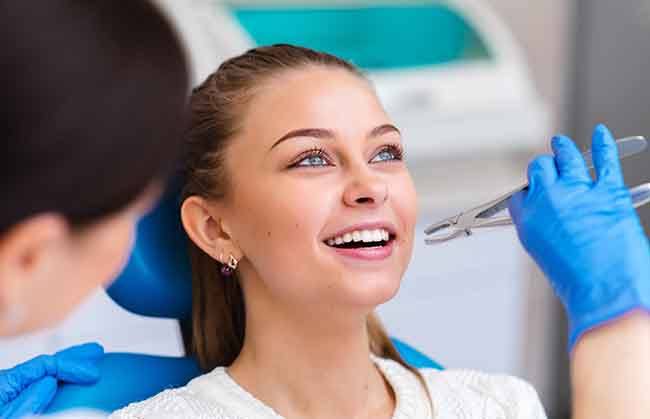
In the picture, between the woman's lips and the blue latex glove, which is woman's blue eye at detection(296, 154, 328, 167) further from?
the blue latex glove

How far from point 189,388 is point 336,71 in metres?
0.48

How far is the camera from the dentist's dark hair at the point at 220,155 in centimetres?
152

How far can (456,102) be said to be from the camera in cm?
286

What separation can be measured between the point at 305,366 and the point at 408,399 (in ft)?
0.55

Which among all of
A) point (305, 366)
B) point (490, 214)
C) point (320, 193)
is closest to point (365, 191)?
point (320, 193)

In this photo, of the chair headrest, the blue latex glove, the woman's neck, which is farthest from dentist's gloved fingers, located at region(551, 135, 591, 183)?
the chair headrest

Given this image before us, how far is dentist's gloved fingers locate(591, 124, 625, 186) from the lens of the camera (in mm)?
1204

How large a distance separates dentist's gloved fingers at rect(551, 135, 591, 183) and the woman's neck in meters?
0.37

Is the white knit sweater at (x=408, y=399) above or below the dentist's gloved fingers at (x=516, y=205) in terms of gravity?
below

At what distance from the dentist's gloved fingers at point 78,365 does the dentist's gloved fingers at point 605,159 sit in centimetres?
74

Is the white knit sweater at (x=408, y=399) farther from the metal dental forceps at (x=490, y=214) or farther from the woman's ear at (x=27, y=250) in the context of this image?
the woman's ear at (x=27, y=250)

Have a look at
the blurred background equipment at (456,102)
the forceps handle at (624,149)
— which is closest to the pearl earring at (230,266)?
the forceps handle at (624,149)

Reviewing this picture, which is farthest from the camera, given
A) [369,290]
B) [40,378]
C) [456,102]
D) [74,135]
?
[456,102]

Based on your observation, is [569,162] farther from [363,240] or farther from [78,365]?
[78,365]
